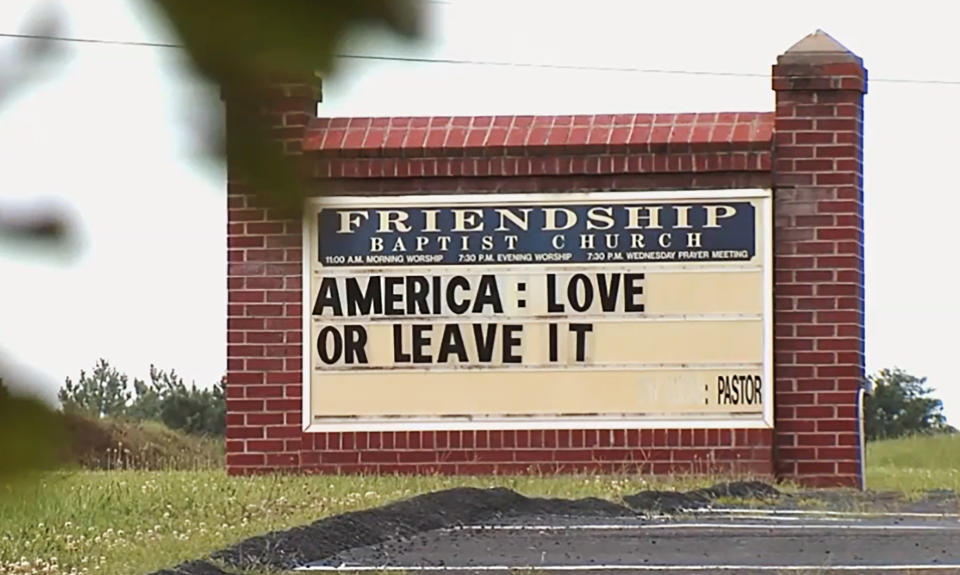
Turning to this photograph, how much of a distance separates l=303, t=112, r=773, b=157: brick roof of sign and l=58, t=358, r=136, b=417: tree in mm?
14708

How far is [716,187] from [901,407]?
1819 centimetres

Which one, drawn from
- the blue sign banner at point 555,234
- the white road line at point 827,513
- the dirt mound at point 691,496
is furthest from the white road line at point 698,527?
the blue sign banner at point 555,234

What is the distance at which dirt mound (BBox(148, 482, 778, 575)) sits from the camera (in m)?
10.0

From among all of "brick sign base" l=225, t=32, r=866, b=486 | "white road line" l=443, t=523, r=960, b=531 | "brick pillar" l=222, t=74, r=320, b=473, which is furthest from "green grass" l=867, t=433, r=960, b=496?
"white road line" l=443, t=523, r=960, b=531

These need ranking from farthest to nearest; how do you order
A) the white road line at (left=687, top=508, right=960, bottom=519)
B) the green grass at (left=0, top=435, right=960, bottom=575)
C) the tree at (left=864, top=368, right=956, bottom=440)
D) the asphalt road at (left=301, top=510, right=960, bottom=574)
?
the tree at (left=864, top=368, right=956, bottom=440) < the white road line at (left=687, top=508, right=960, bottom=519) < the asphalt road at (left=301, top=510, right=960, bottom=574) < the green grass at (left=0, top=435, right=960, bottom=575)

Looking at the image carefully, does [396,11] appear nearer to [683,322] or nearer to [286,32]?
[286,32]

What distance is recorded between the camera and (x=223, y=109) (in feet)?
5.06

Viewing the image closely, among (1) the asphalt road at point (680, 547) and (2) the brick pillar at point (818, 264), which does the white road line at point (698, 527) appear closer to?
(1) the asphalt road at point (680, 547)

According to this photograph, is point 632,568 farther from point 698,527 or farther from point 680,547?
point 698,527

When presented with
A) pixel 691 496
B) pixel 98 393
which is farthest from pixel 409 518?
pixel 98 393

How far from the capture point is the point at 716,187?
56.1 ft

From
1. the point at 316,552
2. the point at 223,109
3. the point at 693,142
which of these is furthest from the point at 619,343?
the point at 223,109

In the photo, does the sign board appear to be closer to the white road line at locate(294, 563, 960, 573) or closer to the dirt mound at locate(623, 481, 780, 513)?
the dirt mound at locate(623, 481, 780, 513)

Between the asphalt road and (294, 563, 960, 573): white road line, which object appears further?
the asphalt road
